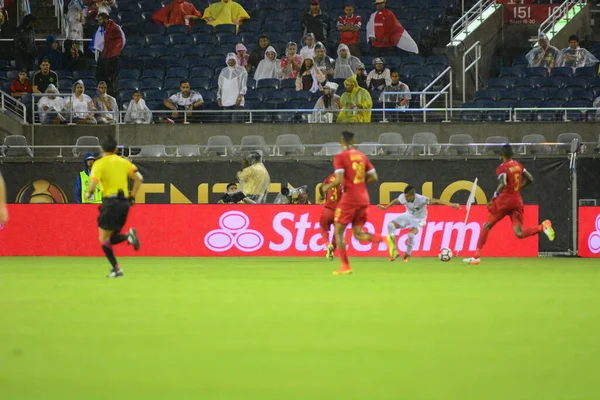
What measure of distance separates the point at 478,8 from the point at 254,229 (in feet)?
42.0

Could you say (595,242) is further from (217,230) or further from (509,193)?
(217,230)

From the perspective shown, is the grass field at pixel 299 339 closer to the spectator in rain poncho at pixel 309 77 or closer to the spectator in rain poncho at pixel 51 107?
the spectator in rain poncho at pixel 51 107

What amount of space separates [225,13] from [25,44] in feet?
19.2

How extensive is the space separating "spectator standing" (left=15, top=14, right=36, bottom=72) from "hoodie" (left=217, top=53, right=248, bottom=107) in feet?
20.2

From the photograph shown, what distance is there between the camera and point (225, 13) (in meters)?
30.8

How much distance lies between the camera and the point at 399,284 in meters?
14.0

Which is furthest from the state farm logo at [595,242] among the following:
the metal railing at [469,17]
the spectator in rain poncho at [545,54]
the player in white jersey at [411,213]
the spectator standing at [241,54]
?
the spectator standing at [241,54]

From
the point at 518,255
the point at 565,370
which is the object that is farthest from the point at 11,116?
the point at 565,370

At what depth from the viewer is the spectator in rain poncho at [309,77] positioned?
2719 cm

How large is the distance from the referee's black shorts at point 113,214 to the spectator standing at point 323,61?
13.2 meters

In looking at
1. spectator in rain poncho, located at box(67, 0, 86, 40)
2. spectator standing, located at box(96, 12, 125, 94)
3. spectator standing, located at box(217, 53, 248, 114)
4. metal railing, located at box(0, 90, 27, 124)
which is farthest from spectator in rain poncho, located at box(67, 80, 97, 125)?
spectator in rain poncho, located at box(67, 0, 86, 40)

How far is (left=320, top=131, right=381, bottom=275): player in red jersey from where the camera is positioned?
50.0 feet

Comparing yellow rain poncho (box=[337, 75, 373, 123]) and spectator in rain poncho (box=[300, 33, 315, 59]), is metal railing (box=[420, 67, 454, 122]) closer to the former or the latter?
yellow rain poncho (box=[337, 75, 373, 123])

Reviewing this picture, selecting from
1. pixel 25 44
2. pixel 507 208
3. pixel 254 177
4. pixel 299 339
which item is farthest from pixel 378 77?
pixel 299 339
